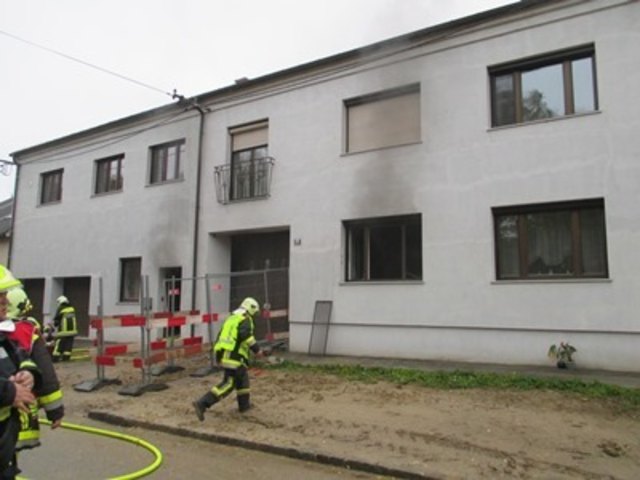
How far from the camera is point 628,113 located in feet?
30.8

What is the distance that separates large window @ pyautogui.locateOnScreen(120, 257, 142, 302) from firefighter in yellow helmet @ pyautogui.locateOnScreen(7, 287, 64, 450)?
537 inches

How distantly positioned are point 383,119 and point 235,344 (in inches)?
277

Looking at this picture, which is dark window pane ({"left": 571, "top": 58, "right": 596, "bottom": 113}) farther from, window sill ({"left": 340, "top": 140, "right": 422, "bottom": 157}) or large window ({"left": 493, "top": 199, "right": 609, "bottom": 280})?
window sill ({"left": 340, "top": 140, "right": 422, "bottom": 157})

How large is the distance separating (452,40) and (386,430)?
27.3 feet

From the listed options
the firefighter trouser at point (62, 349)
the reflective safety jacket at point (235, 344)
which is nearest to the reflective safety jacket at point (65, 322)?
the firefighter trouser at point (62, 349)

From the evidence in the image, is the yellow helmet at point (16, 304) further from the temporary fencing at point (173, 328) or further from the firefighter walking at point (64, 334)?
the firefighter walking at point (64, 334)

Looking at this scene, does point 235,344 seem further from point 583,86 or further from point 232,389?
point 583,86

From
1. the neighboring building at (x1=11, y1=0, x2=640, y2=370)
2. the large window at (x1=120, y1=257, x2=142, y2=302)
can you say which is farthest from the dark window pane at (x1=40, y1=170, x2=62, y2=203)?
the neighboring building at (x1=11, y1=0, x2=640, y2=370)

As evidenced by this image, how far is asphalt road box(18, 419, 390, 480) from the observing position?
5062 millimetres

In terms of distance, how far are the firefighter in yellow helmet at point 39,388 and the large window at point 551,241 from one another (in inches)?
345

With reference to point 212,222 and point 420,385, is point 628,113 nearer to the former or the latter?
point 420,385

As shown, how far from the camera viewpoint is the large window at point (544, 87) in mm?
10094

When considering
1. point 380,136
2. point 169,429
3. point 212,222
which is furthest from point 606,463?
point 212,222

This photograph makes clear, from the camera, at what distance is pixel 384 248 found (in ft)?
39.8
